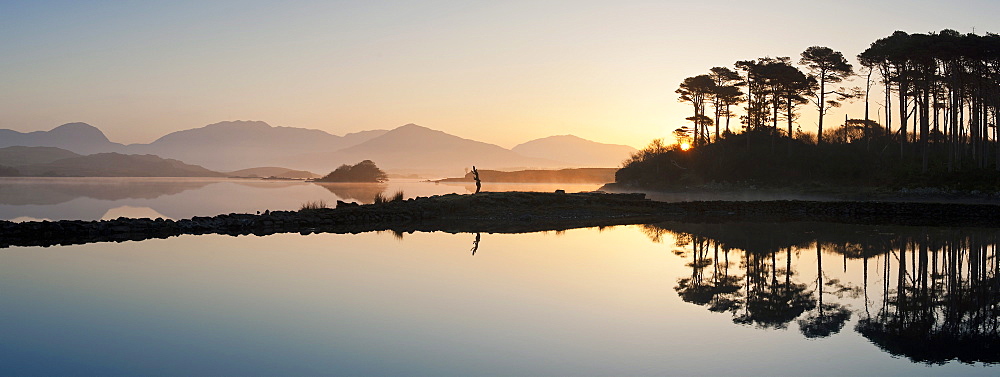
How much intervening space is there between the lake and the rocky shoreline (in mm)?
Result: 4018

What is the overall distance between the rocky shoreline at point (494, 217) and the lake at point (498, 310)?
402 cm

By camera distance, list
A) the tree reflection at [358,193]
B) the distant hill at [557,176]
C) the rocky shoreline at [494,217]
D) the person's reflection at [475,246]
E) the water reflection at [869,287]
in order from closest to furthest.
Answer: the water reflection at [869,287] < the person's reflection at [475,246] < the rocky shoreline at [494,217] < the tree reflection at [358,193] < the distant hill at [557,176]

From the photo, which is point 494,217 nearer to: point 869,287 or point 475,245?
point 475,245

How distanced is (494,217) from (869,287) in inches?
754

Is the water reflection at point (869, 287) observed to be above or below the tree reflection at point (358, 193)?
below

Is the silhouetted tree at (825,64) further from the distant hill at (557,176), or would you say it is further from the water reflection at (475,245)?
the distant hill at (557,176)

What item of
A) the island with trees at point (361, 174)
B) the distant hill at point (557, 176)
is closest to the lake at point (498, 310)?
the island with trees at point (361, 174)

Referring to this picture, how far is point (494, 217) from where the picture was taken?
2988 cm

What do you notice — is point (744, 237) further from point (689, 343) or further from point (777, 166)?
point (777, 166)

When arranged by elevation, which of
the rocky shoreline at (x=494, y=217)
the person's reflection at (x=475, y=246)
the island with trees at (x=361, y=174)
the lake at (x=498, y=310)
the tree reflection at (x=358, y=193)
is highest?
the island with trees at (x=361, y=174)

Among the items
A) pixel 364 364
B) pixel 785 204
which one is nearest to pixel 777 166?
pixel 785 204

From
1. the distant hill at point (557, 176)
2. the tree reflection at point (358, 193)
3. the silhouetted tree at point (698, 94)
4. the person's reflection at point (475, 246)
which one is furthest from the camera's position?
the distant hill at point (557, 176)

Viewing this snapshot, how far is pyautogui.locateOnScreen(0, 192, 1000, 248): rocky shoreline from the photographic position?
2115 cm

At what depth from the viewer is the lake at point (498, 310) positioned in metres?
7.21
